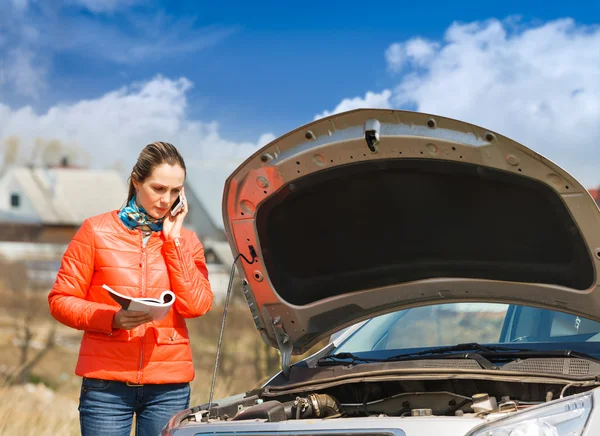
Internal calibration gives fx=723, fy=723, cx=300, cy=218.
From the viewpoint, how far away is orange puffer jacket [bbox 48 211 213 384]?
10.1 ft

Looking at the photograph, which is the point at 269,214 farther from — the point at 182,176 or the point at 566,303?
the point at 566,303

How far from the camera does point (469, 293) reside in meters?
3.15

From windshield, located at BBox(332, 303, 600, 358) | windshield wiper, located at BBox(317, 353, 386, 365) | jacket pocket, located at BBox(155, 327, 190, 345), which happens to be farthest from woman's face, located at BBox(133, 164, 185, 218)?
windshield, located at BBox(332, 303, 600, 358)

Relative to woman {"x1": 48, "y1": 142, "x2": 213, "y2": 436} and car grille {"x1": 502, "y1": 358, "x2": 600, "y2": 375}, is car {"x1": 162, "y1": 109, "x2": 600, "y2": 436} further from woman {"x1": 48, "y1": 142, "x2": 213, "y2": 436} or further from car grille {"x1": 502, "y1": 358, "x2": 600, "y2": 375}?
woman {"x1": 48, "y1": 142, "x2": 213, "y2": 436}

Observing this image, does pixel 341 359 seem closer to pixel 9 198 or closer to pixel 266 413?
pixel 266 413

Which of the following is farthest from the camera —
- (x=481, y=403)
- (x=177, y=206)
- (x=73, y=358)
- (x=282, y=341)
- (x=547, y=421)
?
(x=73, y=358)

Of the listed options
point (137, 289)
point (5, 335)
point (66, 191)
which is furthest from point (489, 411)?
point (66, 191)

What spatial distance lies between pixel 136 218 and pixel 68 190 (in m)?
27.9

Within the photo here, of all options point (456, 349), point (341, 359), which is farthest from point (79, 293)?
point (456, 349)

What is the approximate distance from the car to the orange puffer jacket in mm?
274

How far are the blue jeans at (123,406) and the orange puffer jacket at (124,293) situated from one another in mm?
60

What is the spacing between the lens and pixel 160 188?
317 cm

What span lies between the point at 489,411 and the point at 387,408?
55cm

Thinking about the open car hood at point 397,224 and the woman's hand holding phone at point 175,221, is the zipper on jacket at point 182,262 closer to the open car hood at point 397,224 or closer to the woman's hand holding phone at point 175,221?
the woman's hand holding phone at point 175,221
